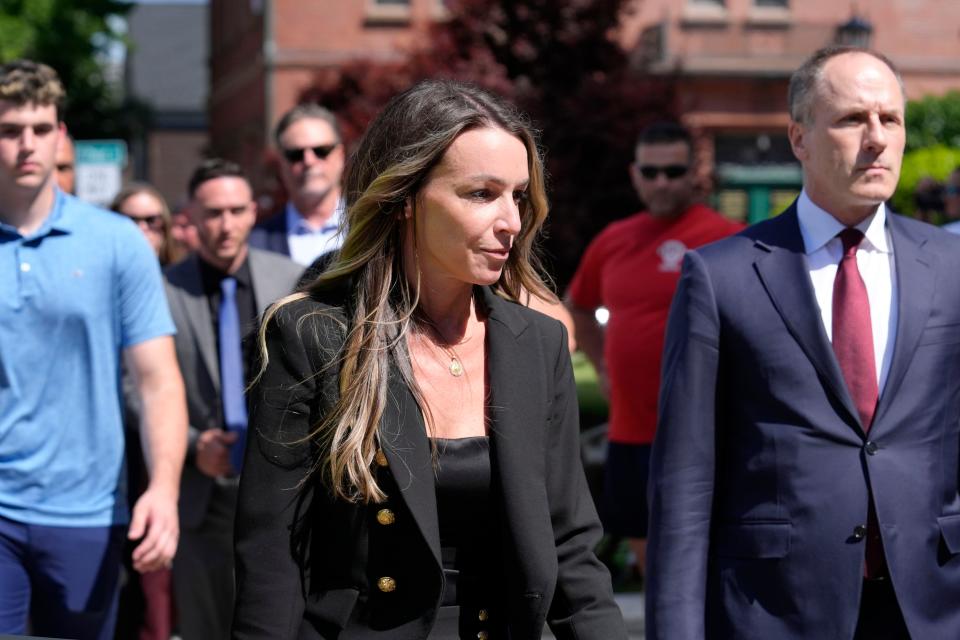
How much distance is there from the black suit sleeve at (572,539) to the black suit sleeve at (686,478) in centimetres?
68

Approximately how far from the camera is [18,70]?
16.3ft

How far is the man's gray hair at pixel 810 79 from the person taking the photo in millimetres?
4078

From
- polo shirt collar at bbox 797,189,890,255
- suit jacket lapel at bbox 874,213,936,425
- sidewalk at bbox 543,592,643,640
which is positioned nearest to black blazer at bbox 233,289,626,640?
suit jacket lapel at bbox 874,213,936,425

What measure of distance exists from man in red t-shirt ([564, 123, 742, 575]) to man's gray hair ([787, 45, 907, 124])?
2897 mm

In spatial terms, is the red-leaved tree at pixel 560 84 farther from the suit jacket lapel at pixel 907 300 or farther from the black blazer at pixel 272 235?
the suit jacket lapel at pixel 907 300

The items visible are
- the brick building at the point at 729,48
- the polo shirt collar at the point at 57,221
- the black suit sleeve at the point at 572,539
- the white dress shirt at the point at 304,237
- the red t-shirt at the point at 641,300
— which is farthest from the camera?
the brick building at the point at 729,48

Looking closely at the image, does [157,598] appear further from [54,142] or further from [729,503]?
[729,503]

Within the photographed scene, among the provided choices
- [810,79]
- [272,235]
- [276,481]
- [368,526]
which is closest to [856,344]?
[810,79]

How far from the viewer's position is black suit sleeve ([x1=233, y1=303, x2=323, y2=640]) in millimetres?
2939

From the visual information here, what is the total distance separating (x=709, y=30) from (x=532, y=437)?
29912 millimetres

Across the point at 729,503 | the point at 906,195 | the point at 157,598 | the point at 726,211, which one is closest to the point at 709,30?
the point at 726,211

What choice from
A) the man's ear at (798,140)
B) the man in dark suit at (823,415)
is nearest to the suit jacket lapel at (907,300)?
the man in dark suit at (823,415)

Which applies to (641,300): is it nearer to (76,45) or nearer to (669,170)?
(669,170)

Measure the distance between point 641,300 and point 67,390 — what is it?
3.25m
